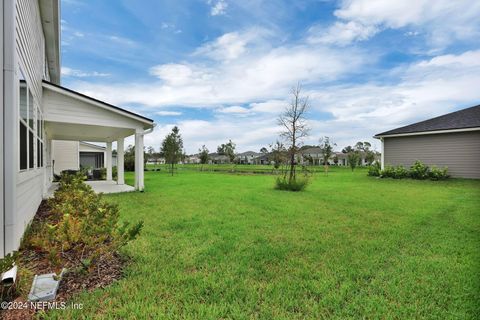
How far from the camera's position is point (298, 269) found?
131 inches

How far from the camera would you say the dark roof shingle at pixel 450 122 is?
49.5ft

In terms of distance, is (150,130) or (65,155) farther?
(65,155)

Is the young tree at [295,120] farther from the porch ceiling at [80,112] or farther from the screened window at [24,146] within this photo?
the screened window at [24,146]

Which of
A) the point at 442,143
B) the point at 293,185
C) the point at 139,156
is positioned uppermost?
the point at 442,143

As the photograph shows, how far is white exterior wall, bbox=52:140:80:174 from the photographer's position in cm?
1936

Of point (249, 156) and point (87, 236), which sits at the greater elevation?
point (249, 156)

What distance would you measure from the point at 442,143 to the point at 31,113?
63.2 ft

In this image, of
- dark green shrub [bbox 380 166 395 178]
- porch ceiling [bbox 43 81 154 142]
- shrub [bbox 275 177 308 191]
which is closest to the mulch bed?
porch ceiling [bbox 43 81 154 142]

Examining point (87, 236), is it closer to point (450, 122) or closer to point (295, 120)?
point (295, 120)

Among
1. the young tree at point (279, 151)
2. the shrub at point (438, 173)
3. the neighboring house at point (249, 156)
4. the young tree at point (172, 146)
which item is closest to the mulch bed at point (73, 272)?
the young tree at point (279, 151)

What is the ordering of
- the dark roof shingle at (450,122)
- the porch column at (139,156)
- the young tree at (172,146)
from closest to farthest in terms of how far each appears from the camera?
the porch column at (139,156)
the dark roof shingle at (450,122)
the young tree at (172,146)

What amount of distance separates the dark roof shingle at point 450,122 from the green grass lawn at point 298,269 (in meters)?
11.3

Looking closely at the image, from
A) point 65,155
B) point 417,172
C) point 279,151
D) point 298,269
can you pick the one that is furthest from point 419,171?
point 65,155

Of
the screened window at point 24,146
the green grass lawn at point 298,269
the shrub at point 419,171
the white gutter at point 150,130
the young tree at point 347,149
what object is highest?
the young tree at point 347,149
